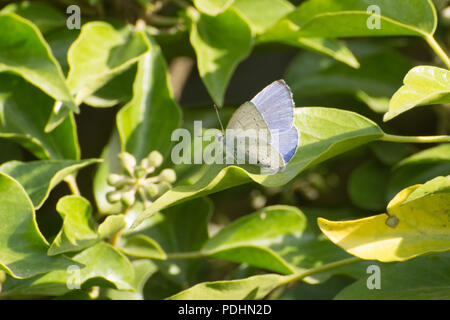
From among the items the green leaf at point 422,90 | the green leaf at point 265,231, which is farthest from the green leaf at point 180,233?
the green leaf at point 422,90

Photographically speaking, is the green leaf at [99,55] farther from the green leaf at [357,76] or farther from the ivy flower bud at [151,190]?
the green leaf at [357,76]

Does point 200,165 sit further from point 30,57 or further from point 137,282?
point 30,57

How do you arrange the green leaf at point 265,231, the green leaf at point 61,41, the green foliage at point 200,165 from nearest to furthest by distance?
1. the green foliage at point 200,165
2. the green leaf at point 265,231
3. the green leaf at point 61,41

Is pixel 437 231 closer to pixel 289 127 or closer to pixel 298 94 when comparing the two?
pixel 289 127

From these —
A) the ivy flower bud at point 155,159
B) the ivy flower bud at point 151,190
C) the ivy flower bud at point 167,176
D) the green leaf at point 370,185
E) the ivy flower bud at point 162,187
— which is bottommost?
the ivy flower bud at point 151,190

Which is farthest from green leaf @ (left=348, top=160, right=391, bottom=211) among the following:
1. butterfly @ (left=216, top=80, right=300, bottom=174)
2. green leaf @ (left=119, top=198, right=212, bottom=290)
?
butterfly @ (left=216, top=80, right=300, bottom=174)

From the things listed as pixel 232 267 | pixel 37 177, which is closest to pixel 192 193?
pixel 37 177
